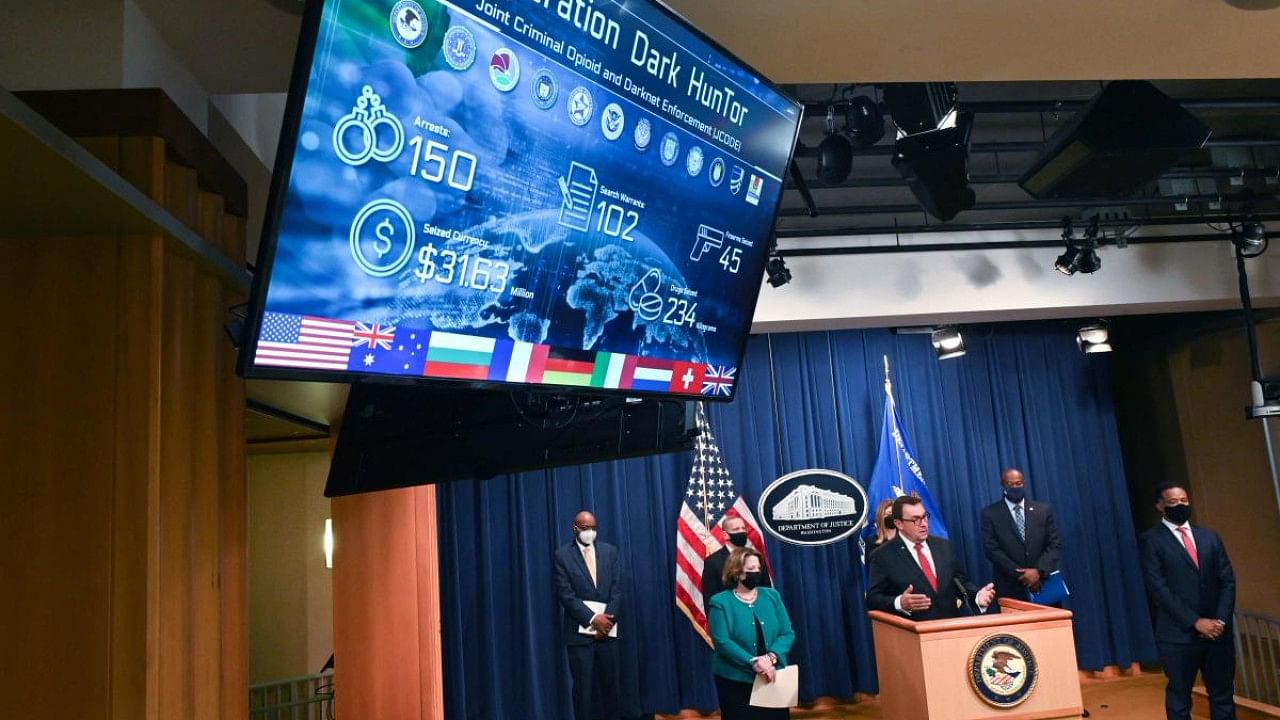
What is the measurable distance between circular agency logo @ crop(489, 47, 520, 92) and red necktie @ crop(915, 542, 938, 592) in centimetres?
393

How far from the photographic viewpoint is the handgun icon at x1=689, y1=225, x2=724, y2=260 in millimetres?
2131

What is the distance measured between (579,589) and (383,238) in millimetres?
5127

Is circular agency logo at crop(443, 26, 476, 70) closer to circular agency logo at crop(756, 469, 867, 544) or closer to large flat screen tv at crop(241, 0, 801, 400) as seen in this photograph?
large flat screen tv at crop(241, 0, 801, 400)

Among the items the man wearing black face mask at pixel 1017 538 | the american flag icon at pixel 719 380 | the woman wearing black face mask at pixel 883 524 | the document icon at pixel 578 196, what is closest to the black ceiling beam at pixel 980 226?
the man wearing black face mask at pixel 1017 538

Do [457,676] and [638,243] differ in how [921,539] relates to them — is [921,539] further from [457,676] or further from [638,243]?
[457,676]

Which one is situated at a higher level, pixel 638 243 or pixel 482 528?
pixel 638 243

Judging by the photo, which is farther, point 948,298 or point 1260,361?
point 1260,361

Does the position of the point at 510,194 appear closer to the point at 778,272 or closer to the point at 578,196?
the point at 578,196

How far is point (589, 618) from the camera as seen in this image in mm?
6227

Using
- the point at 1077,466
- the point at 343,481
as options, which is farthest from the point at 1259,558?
the point at 343,481

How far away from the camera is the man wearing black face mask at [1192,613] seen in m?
5.12

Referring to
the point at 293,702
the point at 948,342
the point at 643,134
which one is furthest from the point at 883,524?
the point at 643,134

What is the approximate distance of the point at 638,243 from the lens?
77.7 inches

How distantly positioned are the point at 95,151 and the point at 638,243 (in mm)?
1115
